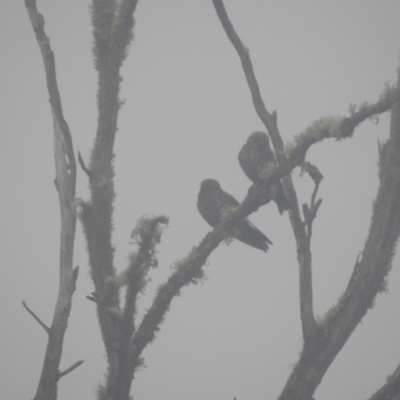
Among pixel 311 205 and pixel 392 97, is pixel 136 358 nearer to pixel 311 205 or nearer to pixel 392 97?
pixel 311 205

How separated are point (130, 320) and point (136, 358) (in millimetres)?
334

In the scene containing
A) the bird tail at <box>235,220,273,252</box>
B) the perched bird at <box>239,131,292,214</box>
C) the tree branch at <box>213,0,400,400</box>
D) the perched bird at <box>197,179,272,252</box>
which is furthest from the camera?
the perched bird at <box>239,131,292,214</box>

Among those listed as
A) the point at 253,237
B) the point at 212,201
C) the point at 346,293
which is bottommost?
the point at 346,293

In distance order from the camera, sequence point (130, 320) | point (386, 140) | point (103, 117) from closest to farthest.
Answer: point (130, 320)
point (386, 140)
point (103, 117)

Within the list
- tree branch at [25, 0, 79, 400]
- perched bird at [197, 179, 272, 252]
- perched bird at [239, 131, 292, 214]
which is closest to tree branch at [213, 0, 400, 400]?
tree branch at [25, 0, 79, 400]

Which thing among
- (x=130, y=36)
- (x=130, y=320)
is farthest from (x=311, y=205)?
(x=130, y=36)

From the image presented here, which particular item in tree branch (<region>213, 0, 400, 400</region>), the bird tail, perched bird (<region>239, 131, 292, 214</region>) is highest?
perched bird (<region>239, 131, 292, 214</region>)

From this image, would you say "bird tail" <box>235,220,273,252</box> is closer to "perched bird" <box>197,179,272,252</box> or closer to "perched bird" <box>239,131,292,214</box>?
"perched bird" <box>197,179,272,252</box>

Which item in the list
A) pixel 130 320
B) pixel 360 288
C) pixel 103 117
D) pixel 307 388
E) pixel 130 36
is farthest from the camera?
pixel 130 36

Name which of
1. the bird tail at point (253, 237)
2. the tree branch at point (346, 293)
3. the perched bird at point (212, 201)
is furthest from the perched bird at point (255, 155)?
the tree branch at point (346, 293)

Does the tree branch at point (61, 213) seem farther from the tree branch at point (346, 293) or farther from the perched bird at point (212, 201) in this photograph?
the perched bird at point (212, 201)

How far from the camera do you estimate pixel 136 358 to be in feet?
11.4

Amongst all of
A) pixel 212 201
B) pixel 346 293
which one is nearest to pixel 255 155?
pixel 212 201

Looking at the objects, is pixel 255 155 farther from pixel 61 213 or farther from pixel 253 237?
pixel 61 213
